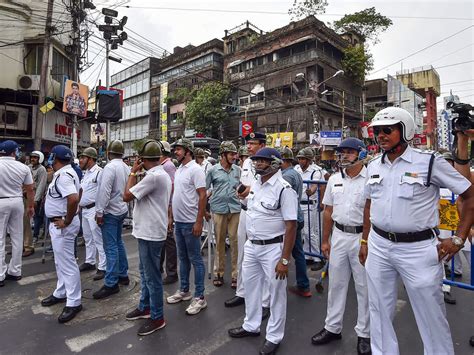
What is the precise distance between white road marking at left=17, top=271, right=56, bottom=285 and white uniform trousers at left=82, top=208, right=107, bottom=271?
0.61 meters

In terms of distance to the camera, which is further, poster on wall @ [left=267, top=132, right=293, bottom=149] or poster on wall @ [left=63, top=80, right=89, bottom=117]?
poster on wall @ [left=267, top=132, right=293, bottom=149]

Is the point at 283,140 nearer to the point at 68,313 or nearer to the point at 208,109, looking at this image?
the point at 208,109

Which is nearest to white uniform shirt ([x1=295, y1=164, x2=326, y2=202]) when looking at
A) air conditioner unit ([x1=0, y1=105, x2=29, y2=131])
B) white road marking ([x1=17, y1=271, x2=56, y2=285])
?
white road marking ([x1=17, y1=271, x2=56, y2=285])

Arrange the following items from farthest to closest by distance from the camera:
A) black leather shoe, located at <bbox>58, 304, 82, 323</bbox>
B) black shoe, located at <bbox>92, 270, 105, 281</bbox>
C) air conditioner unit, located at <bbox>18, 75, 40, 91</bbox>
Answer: air conditioner unit, located at <bbox>18, 75, 40, 91</bbox>
black shoe, located at <bbox>92, 270, 105, 281</bbox>
black leather shoe, located at <bbox>58, 304, 82, 323</bbox>

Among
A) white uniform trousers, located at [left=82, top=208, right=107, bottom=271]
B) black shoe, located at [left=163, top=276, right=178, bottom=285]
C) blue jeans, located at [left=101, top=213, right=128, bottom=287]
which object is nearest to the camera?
blue jeans, located at [left=101, top=213, right=128, bottom=287]

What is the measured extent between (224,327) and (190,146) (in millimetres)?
2467

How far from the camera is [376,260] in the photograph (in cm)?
243

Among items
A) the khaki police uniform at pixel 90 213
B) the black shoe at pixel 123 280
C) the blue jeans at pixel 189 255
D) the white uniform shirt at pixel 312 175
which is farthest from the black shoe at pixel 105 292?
the white uniform shirt at pixel 312 175

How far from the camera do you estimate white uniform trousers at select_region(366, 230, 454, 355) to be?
2166 mm

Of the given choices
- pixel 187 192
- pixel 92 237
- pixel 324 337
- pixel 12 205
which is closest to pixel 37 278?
pixel 92 237

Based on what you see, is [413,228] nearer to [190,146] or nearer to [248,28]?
[190,146]

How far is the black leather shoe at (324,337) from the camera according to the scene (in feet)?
10.1

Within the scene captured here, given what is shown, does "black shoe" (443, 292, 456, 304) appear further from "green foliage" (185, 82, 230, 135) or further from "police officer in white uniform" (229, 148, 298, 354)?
"green foliage" (185, 82, 230, 135)

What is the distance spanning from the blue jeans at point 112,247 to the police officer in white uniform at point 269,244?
2.13 m
